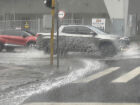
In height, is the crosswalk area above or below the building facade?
below

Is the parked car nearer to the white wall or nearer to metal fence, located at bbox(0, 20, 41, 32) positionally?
metal fence, located at bbox(0, 20, 41, 32)

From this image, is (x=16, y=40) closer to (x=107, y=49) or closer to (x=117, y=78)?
(x=107, y=49)

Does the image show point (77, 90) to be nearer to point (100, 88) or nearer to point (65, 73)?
point (100, 88)

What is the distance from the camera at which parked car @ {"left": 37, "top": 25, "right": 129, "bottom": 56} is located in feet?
60.1

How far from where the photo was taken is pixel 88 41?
60.0 feet

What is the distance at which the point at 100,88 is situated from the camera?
9.20 metres

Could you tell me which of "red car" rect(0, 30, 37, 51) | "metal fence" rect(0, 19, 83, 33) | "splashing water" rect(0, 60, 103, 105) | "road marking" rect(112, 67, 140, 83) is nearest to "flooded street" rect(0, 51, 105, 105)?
"splashing water" rect(0, 60, 103, 105)

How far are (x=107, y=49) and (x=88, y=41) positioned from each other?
3.39 ft

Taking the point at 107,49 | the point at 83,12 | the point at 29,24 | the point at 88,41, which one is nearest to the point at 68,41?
the point at 88,41

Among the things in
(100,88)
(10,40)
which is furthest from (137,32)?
(100,88)

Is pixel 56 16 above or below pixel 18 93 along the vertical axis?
above

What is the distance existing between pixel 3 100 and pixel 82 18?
25243 millimetres

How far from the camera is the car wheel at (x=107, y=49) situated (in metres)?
18.4

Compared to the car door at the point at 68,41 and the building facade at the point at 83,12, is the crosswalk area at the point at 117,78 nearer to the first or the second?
the car door at the point at 68,41
